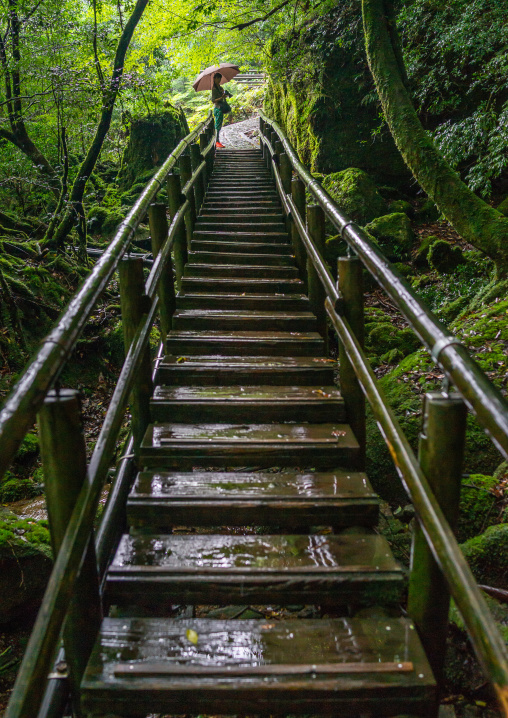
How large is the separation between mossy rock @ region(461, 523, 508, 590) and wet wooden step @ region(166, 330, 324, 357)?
5.85ft

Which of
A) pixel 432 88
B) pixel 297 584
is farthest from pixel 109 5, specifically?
pixel 297 584

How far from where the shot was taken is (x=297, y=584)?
2004 mm

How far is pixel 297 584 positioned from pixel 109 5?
424 inches

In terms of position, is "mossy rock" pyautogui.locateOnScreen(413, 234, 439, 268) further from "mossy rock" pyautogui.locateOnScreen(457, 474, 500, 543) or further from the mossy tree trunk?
"mossy rock" pyautogui.locateOnScreen(457, 474, 500, 543)

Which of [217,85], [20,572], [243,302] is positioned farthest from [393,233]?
[20,572]

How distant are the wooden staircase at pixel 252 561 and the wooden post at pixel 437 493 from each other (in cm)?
10

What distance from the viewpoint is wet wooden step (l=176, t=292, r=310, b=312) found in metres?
4.57

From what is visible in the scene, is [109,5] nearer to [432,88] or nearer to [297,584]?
[432,88]

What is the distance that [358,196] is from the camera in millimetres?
9133

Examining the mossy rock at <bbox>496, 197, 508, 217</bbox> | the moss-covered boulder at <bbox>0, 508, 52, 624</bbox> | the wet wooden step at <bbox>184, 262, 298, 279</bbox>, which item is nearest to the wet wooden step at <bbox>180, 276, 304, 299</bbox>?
the wet wooden step at <bbox>184, 262, 298, 279</bbox>

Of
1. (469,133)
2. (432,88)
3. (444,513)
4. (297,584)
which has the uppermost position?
(432,88)

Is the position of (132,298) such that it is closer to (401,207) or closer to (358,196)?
(358,196)

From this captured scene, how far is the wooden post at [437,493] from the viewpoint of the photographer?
161cm

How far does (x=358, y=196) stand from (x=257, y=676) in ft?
28.8
